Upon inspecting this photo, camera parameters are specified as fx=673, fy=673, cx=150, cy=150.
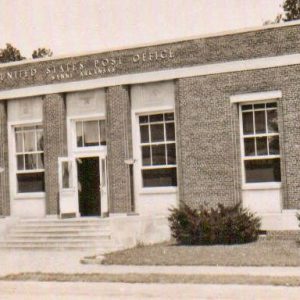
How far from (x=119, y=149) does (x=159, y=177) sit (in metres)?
1.84

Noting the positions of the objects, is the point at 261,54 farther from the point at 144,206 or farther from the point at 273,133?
the point at 144,206

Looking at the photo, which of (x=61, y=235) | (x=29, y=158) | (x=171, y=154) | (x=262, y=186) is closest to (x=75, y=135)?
(x=29, y=158)

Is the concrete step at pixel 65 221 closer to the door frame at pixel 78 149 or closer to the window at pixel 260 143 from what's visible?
the door frame at pixel 78 149

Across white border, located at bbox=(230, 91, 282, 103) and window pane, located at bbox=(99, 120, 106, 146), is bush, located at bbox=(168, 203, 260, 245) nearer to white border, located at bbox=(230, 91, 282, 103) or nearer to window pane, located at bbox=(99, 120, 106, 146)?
white border, located at bbox=(230, 91, 282, 103)

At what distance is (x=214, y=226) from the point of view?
20.8 m

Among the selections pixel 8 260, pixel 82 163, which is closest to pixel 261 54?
pixel 82 163

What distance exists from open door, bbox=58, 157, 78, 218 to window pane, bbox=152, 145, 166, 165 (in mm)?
3366

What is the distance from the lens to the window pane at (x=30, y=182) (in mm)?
27375

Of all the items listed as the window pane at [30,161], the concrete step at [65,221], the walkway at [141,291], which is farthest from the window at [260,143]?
the walkway at [141,291]

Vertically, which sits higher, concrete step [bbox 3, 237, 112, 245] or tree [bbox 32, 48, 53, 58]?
tree [bbox 32, 48, 53, 58]

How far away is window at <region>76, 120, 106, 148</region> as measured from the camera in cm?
2619

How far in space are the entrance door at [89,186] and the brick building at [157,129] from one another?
0.04 metres

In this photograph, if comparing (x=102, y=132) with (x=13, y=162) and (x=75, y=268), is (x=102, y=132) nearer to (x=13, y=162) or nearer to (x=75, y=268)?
(x=13, y=162)

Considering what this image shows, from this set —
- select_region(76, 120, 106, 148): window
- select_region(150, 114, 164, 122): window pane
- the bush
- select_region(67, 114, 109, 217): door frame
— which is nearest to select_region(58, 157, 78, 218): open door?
select_region(67, 114, 109, 217): door frame
